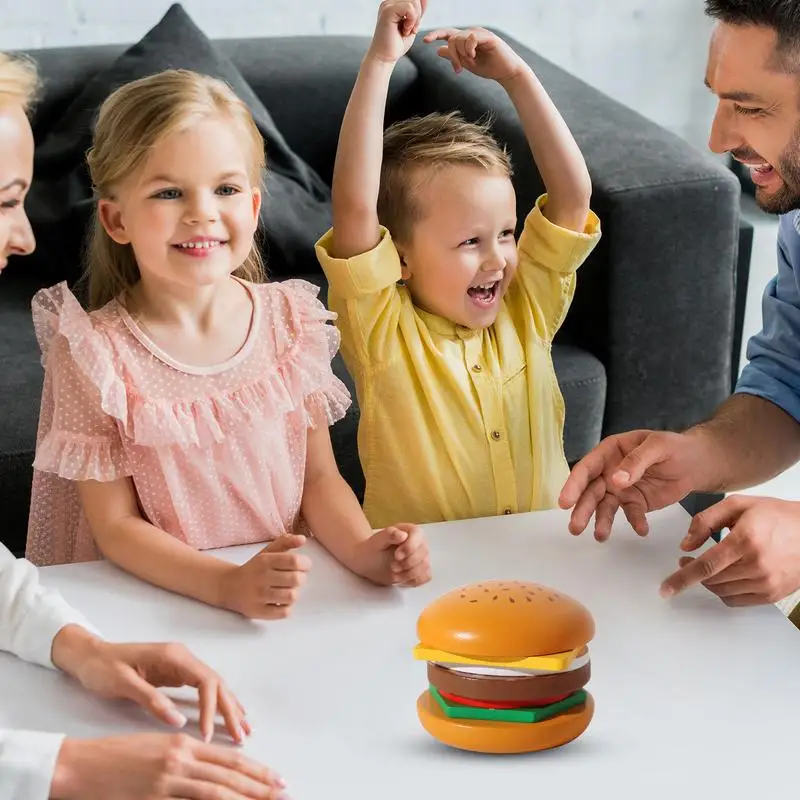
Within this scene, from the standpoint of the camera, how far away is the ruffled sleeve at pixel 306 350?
1.33 meters

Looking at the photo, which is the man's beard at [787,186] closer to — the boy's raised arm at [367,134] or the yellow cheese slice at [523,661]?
the boy's raised arm at [367,134]

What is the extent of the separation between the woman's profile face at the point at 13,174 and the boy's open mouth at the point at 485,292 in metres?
0.51

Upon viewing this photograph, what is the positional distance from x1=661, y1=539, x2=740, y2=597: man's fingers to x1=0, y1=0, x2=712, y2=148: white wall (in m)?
2.17

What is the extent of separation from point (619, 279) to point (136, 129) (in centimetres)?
109

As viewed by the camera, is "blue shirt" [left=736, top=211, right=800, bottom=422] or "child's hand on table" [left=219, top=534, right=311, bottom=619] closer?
"child's hand on table" [left=219, top=534, right=311, bottom=619]

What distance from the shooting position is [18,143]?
1.19 meters

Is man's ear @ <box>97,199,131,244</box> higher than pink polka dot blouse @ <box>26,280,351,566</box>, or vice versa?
man's ear @ <box>97,199,131,244</box>

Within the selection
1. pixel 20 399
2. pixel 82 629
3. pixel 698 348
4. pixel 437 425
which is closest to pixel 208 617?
pixel 82 629

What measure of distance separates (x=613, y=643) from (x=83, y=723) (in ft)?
1.41

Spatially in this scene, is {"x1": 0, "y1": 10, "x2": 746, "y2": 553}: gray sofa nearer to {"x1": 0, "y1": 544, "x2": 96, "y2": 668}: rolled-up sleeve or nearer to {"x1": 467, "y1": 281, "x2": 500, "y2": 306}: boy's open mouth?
{"x1": 467, "y1": 281, "x2": 500, "y2": 306}: boy's open mouth

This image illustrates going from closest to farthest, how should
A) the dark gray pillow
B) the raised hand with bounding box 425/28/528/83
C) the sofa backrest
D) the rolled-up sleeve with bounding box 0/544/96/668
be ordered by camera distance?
the rolled-up sleeve with bounding box 0/544/96/668 → the raised hand with bounding box 425/28/528/83 → the dark gray pillow → the sofa backrest

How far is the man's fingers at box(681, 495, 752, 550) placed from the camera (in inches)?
45.6

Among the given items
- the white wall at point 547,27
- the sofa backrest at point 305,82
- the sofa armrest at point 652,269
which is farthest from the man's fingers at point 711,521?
the white wall at point 547,27

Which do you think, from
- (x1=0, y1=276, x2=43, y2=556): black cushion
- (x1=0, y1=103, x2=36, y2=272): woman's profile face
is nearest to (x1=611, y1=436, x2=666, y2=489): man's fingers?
(x1=0, y1=103, x2=36, y2=272): woman's profile face
